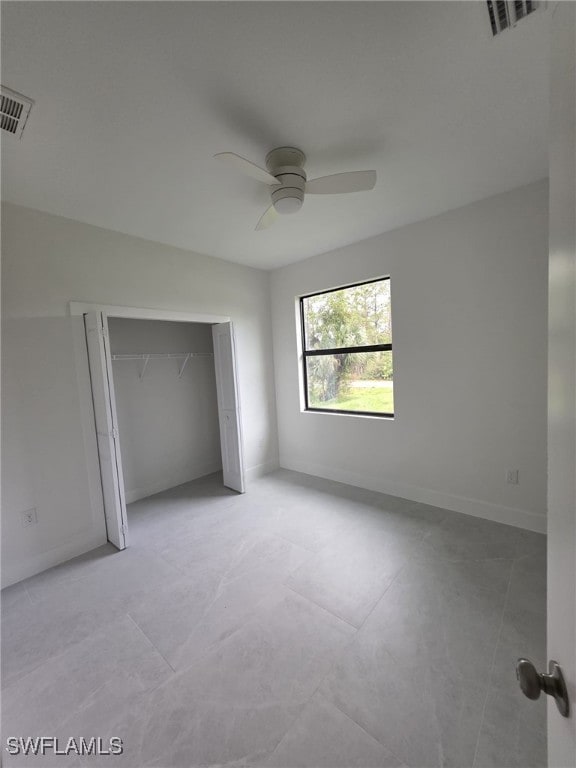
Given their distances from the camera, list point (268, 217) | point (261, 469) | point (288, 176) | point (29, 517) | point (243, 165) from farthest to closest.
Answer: point (261, 469) → point (29, 517) → point (268, 217) → point (288, 176) → point (243, 165)

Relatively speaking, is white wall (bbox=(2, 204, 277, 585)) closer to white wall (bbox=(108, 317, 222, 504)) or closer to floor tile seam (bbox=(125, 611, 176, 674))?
white wall (bbox=(108, 317, 222, 504))

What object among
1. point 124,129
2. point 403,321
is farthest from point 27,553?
point 403,321

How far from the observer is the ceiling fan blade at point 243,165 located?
146cm

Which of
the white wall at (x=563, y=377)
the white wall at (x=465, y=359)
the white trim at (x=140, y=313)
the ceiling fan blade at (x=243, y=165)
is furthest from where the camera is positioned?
the white trim at (x=140, y=313)

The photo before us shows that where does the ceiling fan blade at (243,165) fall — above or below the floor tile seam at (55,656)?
above

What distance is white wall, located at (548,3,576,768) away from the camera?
54cm

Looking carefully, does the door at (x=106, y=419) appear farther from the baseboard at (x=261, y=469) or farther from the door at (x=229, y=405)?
the baseboard at (x=261, y=469)

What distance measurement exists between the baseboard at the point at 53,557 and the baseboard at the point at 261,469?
1.67 metres

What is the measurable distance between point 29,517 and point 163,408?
65.4 inches

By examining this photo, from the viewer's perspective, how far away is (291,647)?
1617 mm

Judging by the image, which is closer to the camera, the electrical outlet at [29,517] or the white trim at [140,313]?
the electrical outlet at [29,517]

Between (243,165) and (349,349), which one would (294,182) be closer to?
(243,165)

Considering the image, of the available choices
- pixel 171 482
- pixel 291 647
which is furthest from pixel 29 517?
pixel 291 647

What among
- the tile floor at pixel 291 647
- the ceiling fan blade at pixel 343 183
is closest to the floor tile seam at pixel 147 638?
the tile floor at pixel 291 647
